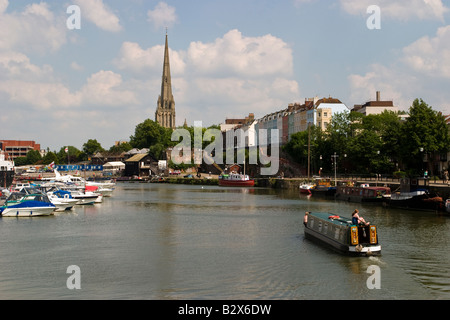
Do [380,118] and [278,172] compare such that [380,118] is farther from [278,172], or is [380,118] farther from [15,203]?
[15,203]

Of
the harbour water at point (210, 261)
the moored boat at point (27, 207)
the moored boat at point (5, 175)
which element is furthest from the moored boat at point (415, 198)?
the moored boat at point (5, 175)

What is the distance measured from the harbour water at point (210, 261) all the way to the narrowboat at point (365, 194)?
16796mm

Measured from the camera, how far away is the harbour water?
78.4 feet

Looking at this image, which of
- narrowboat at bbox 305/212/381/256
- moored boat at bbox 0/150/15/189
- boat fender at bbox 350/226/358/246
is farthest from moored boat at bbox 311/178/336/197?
moored boat at bbox 0/150/15/189

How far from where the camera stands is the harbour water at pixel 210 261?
23906 millimetres

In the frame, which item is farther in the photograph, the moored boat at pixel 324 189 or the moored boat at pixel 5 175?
the moored boat at pixel 5 175

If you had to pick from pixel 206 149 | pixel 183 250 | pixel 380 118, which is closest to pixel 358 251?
pixel 183 250

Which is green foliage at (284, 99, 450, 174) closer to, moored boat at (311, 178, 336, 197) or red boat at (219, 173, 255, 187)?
moored boat at (311, 178, 336, 197)

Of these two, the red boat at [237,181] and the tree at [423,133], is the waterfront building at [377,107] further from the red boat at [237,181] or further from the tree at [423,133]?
the tree at [423,133]

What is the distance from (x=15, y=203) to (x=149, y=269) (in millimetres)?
29805

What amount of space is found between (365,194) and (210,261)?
44.9 m

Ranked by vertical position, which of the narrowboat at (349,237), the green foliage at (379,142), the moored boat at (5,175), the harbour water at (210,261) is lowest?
the harbour water at (210,261)
